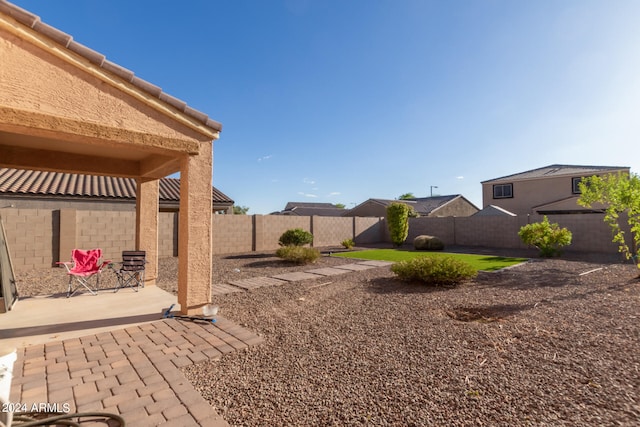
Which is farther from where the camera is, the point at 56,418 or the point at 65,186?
the point at 65,186

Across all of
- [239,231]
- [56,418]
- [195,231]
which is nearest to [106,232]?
[239,231]

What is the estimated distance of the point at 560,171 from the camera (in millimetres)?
25094

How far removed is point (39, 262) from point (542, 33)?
16423 millimetres

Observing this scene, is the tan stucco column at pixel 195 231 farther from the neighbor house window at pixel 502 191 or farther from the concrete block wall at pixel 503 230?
the neighbor house window at pixel 502 191

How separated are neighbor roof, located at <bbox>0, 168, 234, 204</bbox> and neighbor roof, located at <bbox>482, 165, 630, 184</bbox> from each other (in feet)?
93.7

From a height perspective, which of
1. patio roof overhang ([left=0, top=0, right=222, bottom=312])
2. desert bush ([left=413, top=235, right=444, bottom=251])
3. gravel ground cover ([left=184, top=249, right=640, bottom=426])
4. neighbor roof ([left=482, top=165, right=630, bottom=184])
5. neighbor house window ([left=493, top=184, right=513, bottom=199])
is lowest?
gravel ground cover ([left=184, top=249, right=640, bottom=426])

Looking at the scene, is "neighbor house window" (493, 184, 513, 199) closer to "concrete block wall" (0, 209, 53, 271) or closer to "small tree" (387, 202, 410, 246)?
"small tree" (387, 202, 410, 246)

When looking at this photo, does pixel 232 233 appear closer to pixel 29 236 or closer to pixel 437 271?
pixel 29 236

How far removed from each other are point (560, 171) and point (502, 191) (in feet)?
14.9

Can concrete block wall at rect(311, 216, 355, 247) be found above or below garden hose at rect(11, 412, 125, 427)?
above

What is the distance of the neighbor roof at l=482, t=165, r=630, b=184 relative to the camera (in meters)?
22.7

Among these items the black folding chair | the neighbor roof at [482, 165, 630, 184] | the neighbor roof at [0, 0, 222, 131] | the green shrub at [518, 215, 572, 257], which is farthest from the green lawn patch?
the neighbor roof at [482, 165, 630, 184]

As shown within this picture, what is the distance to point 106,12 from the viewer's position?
23.8ft

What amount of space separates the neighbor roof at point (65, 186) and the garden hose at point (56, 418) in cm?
1437
